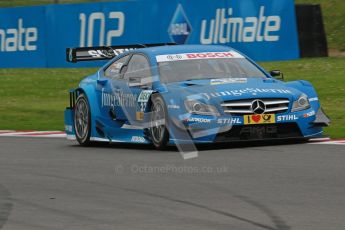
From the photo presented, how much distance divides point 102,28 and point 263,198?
737 inches

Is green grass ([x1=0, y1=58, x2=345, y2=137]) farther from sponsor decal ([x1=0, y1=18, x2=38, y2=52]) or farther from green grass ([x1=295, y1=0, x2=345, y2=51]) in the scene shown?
green grass ([x1=295, y1=0, x2=345, y2=51])

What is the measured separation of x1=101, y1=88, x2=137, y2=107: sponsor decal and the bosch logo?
60.8 inches

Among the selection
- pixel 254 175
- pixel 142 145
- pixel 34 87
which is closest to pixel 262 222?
pixel 254 175

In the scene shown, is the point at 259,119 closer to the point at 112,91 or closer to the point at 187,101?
the point at 187,101

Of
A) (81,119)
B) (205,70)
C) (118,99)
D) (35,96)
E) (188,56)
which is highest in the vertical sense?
(188,56)

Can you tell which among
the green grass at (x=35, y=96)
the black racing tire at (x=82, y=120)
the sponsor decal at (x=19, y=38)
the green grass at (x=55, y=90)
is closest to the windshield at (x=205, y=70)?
the black racing tire at (x=82, y=120)

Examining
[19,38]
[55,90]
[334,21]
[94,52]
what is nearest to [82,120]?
[94,52]

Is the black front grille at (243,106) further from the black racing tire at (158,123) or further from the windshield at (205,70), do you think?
the windshield at (205,70)

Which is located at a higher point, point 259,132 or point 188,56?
point 188,56

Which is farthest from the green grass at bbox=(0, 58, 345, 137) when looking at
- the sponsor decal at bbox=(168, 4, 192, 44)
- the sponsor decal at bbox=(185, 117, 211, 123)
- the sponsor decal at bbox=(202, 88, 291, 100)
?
the sponsor decal at bbox=(185, 117, 211, 123)

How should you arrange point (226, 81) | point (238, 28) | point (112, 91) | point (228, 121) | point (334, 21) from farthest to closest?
point (334, 21), point (238, 28), point (112, 91), point (226, 81), point (228, 121)

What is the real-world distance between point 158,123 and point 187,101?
0.46 metres

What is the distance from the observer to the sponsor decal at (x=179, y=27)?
25.6 meters

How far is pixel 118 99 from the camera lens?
12734 millimetres
